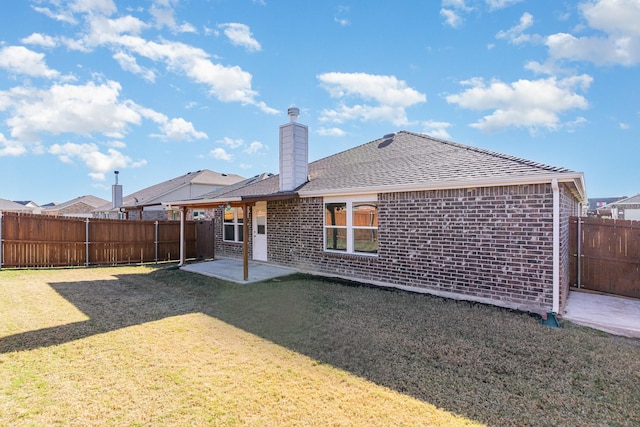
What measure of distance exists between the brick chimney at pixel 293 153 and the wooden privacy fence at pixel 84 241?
20.2 feet

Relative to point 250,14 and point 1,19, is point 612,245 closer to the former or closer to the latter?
point 250,14

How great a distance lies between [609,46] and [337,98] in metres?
9.40

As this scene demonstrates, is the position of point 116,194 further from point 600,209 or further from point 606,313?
point 600,209

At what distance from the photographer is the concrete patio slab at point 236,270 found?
978 cm

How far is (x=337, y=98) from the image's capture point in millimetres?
13914

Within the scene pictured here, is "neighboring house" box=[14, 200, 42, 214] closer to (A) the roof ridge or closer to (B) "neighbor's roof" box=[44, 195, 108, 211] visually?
(B) "neighbor's roof" box=[44, 195, 108, 211]

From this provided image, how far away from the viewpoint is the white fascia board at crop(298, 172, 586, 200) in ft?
19.8

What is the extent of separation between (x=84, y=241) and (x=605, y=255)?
16.9 metres

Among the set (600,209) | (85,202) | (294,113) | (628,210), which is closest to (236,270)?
(294,113)

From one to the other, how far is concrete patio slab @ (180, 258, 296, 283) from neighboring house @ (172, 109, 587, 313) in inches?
21.5

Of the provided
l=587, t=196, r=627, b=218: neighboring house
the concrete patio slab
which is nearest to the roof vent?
the concrete patio slab

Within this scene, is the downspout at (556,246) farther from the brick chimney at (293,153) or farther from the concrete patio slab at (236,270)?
the brick chimney at (293,153)

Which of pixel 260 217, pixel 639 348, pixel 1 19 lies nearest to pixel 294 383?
pixel 639 348

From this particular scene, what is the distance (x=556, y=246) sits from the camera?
19.9 ft
